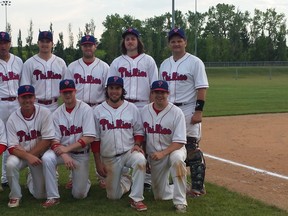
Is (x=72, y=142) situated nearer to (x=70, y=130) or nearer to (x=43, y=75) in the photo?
(x=70, y=130)

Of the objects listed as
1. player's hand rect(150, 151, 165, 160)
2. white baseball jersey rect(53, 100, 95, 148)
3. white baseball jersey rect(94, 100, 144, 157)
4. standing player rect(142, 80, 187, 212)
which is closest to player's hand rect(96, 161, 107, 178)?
white baseball jersey rect(94, 100, 144, 157)

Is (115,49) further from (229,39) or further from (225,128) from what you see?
(225,128)

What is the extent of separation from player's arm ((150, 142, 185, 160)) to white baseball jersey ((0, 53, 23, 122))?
2.02m

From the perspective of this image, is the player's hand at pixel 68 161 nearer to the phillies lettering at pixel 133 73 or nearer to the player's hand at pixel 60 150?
the player's hand at pixel 60 150

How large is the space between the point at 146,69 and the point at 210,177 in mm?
1906

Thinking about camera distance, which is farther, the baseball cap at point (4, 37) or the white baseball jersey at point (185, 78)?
the baseball cap at point (4, 37)

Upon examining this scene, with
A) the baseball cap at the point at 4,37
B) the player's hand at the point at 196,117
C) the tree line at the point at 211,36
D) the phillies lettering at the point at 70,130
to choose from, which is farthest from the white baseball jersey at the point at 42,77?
the tree line at the point at 211,36

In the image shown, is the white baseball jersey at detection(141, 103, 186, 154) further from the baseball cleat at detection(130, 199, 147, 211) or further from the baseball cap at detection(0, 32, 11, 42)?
the baseball cap at detection(0, 32, 11, 42)

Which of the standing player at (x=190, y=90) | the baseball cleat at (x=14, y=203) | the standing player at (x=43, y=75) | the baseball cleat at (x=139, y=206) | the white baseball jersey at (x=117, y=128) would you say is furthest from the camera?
the standing player at (x=43, y=75)

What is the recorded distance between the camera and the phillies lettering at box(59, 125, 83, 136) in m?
5.36

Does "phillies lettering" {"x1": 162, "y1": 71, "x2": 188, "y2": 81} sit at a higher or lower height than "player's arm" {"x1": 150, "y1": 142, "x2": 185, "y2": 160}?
higher

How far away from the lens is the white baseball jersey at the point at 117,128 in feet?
17.5

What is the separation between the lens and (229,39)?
75.8 m

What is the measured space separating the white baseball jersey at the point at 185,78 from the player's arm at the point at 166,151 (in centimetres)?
66
